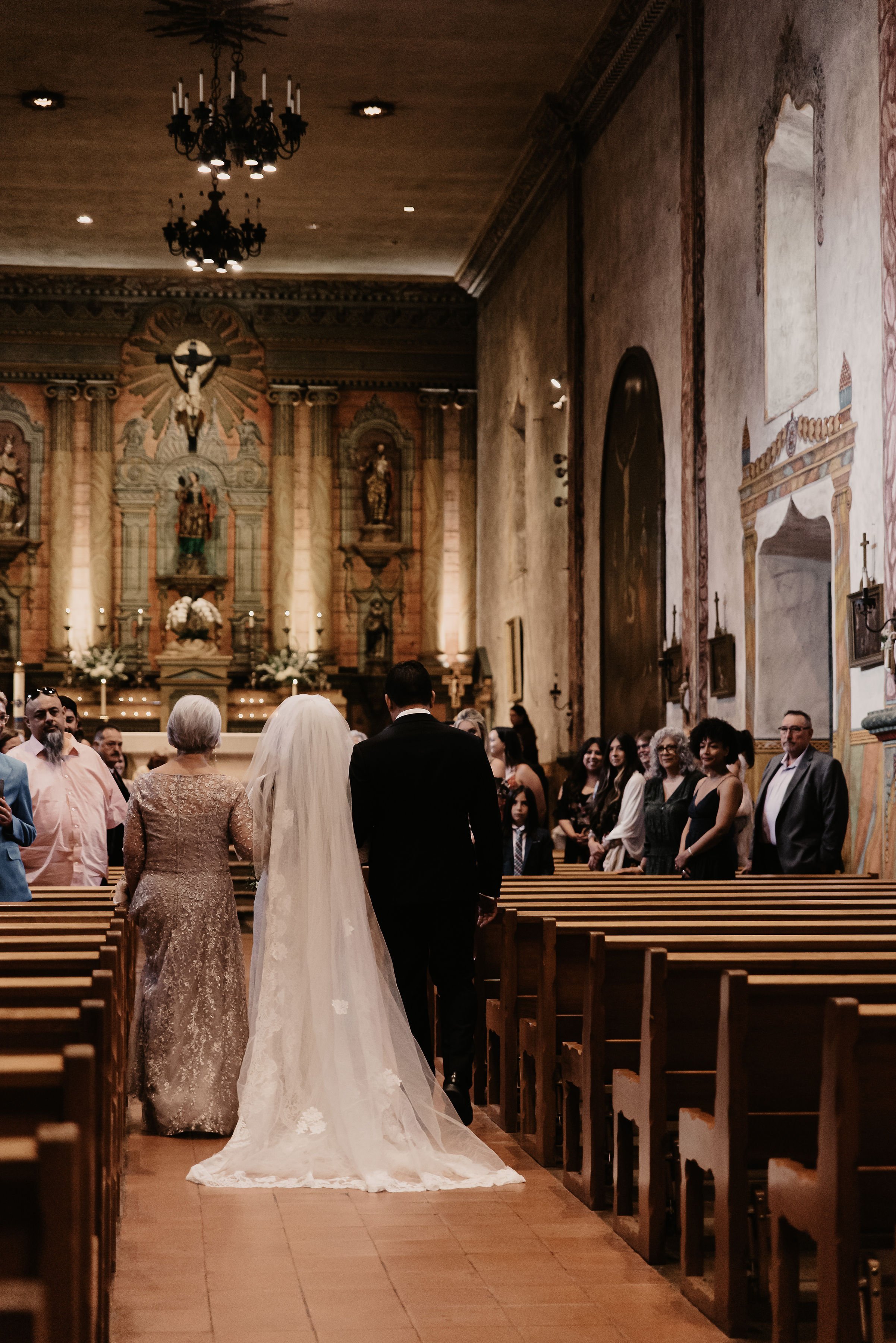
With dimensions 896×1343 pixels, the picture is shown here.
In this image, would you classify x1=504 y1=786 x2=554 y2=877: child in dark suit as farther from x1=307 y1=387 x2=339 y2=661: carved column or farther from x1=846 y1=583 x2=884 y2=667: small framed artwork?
x1=307 y1=387 x2=339 y2=661: carved column

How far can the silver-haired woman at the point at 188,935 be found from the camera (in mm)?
6145

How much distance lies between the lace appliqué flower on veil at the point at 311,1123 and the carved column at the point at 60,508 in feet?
56.4

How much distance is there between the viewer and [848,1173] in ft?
10.2

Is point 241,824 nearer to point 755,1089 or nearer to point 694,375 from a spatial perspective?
point 755,1089

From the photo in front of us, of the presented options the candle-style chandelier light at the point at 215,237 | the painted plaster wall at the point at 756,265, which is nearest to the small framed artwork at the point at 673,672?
the painted plaster wall at the point at 756,265

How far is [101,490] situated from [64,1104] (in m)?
20.4

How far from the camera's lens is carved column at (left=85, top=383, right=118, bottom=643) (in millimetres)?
22062

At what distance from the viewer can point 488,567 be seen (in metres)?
21.9

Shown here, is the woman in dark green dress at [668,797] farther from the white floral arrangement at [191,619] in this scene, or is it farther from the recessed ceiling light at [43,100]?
the white floral arrangement at [191,619]

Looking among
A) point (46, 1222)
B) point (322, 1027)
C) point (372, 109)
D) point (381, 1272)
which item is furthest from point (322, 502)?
point (46, 1222)

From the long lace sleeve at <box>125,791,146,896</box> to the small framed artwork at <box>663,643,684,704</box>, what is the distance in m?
7.06

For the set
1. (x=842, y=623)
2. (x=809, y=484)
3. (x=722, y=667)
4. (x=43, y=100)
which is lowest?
(x=722, y=667)

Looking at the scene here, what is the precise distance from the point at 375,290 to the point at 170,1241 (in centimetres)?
1905

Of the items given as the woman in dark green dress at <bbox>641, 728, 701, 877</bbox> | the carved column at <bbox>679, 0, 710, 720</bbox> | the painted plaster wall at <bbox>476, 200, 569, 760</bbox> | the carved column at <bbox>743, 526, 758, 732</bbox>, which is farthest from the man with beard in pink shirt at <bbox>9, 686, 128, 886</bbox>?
the painted plaster wall at <bbox>476, 200, 569, 760</bbox>
